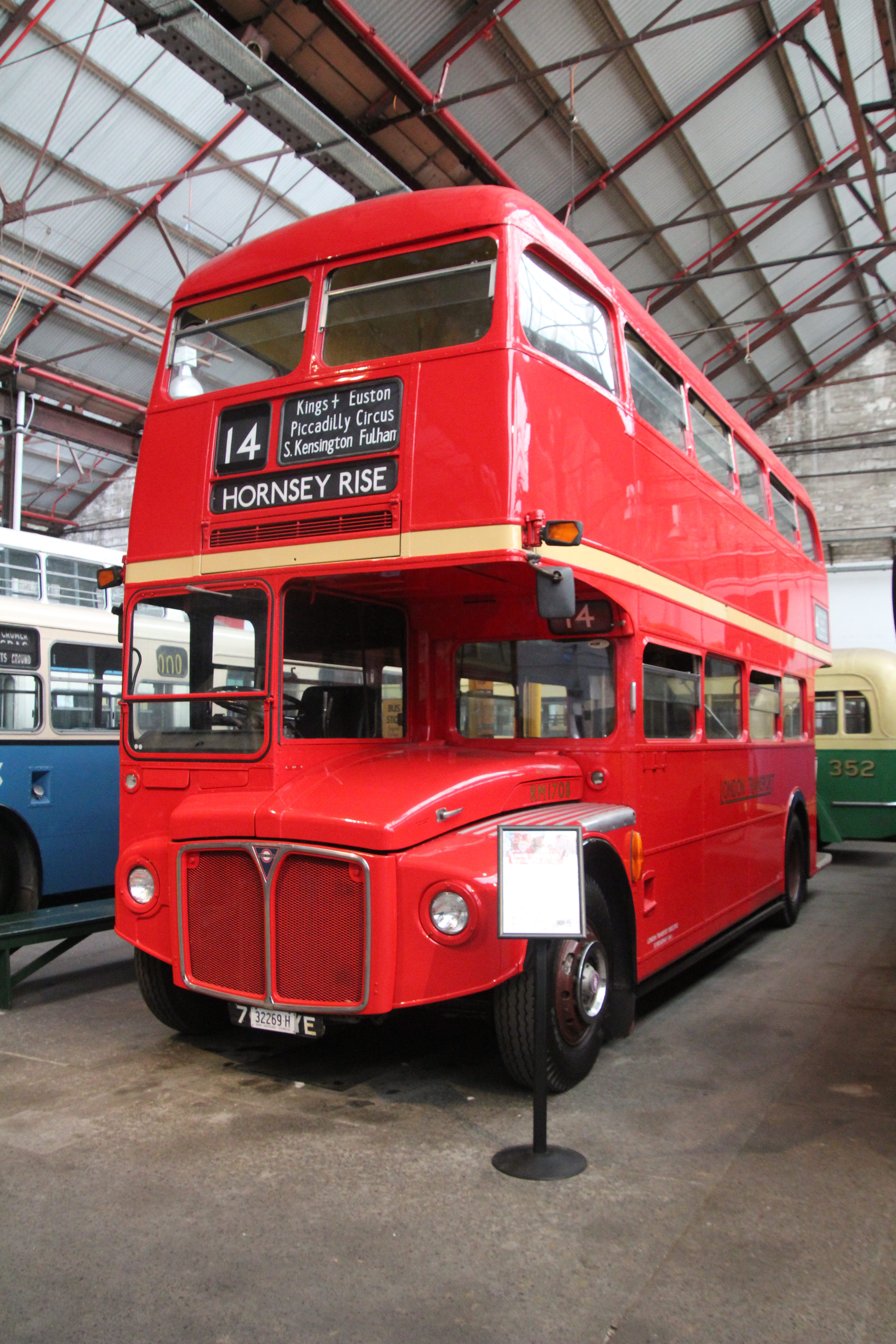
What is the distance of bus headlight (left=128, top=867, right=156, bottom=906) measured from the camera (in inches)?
196

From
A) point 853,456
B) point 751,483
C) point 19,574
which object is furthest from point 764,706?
point 853,456

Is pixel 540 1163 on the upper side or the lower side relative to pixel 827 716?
lower

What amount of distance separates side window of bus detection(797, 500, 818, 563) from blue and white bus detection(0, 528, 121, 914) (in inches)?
263

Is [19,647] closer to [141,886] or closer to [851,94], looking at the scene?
[141,886]

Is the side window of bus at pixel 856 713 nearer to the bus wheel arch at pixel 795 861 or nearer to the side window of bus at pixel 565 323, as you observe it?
the bus wheel arch at pixel 795 861

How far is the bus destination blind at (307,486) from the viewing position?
477 centimetres

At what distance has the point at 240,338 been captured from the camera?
5.50 metres

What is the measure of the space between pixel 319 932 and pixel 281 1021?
1.53 feet

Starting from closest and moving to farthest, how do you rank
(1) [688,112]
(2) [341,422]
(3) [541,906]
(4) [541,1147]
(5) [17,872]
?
(3) [541,906], (4) [541,1147], (2) [341,422], (5) [17,872], (1) [688,112]

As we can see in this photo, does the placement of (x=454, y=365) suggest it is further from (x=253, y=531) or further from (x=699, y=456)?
(x=699, y=456)

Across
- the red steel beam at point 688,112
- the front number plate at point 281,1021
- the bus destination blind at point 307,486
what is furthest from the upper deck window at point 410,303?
the red steel beam at point 688,112

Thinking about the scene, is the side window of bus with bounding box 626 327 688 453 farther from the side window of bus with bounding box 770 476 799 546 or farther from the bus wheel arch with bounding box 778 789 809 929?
the bus wheel arch with bounding box 778 789 809 929

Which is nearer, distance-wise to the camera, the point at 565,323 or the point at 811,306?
the point at 565,323

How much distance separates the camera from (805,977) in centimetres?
711
